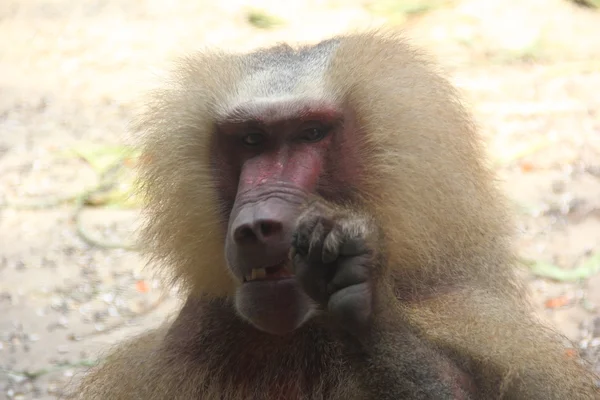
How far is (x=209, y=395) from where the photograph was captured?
269cm

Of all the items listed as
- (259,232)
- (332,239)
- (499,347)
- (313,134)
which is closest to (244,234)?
(259,232)

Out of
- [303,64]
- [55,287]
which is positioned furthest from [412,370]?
[55,287]

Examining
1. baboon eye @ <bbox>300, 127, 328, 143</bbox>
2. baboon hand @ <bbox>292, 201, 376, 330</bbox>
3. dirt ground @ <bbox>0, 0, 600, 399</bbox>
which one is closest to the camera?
baboon hand @ <bbox>292, 201, 376, 330</bbox>

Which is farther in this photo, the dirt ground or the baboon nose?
the dirt ground

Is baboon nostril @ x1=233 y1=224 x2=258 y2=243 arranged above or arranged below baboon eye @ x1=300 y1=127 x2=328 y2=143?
below

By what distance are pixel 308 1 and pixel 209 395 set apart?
20.3 feet

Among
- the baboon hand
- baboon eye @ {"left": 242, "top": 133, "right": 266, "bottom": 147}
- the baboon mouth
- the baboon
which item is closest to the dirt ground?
the baboon

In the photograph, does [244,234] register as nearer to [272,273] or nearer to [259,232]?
[259,232]

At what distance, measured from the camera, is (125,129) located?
4777 mm

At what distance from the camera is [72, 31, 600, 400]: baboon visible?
7.21 feet

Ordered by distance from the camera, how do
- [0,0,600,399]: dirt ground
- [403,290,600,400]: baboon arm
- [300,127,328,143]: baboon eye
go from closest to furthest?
[403,290,600,400]: baboon arm
[300,127,328,143]: baboon eye
[0,0,600,399]: dirt ground

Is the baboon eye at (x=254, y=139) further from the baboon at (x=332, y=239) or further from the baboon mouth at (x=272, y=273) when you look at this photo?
the baboon mouth at (x=272, y=273)

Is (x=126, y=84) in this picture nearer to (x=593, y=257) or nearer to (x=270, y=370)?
(x=593, y=257)

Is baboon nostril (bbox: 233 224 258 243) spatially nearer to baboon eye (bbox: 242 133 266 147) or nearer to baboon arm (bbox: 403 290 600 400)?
baboon eye (bbox: 242 133 266 147)
